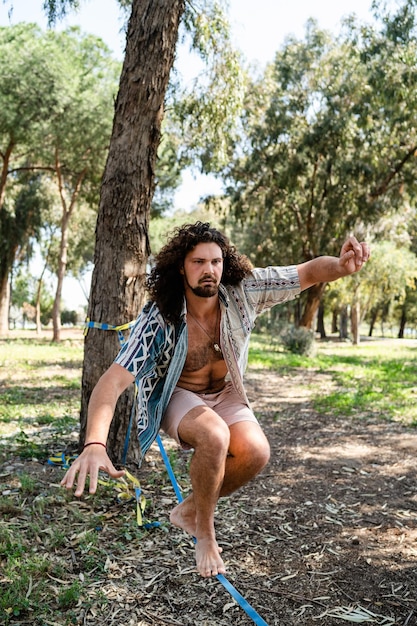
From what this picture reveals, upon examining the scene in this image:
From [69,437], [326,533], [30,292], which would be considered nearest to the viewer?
[326,533]

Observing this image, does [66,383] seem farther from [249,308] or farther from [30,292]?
[30,292]

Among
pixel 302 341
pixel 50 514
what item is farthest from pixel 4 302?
pixel 50 514

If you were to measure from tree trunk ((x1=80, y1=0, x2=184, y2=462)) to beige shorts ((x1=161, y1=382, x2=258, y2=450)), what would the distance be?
6.18 ft

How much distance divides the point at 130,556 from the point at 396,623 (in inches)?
65.4

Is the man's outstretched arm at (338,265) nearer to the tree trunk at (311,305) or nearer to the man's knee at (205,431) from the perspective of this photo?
the man's knee at (205,431)

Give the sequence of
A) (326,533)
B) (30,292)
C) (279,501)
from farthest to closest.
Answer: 1. (30,292)
2. (279,501)
3. (326,533)

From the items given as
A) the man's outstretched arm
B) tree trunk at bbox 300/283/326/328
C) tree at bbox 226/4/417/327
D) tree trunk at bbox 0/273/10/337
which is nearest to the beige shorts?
the man's outstretched arm

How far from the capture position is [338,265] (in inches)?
127

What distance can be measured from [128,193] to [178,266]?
1.91 metres

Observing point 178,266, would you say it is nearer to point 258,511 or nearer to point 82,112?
point 258,511

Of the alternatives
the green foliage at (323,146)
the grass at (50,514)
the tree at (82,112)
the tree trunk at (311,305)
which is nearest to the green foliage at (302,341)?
the tree trunk at (311,305)

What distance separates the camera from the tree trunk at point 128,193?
509 cm

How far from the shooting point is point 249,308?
3.44 m

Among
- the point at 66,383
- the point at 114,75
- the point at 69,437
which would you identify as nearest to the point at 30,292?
the point at 114,75
